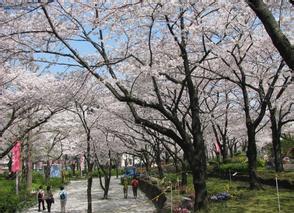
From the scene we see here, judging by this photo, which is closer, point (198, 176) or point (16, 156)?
point (198, 176)

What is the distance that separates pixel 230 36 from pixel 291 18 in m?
2.61

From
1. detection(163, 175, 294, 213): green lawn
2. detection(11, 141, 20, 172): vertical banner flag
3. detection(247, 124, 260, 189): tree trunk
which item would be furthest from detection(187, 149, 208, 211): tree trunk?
detection(11, 141, 20, 172): vertical banner flag

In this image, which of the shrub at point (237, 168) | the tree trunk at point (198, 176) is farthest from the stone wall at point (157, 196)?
the shrub at point (237, 168)

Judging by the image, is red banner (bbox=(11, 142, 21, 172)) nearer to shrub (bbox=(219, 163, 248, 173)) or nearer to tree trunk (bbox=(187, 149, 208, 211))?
tree trunk (bbox=(187, 149, 208, 211))

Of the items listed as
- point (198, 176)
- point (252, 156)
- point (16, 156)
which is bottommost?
point (198, 176)

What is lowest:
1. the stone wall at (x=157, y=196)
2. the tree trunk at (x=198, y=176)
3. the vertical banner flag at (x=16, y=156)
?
the stone wall at (x=157, y=196)

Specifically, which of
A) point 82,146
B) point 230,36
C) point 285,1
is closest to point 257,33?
point 230,36

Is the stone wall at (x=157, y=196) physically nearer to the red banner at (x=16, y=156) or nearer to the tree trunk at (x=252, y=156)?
the tree trunk at (x=252, y=156)

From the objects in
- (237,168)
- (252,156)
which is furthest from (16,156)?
(237,168)

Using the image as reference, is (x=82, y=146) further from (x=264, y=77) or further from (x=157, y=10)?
(x=157, y=10)

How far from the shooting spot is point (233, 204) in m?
13.9

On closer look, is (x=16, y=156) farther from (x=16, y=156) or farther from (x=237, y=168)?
(x=237, y=168)

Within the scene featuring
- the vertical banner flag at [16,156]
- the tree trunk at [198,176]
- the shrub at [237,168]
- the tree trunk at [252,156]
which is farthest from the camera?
the shrub at [237,168]

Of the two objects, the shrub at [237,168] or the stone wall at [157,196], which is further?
the shrub at [237,168]
